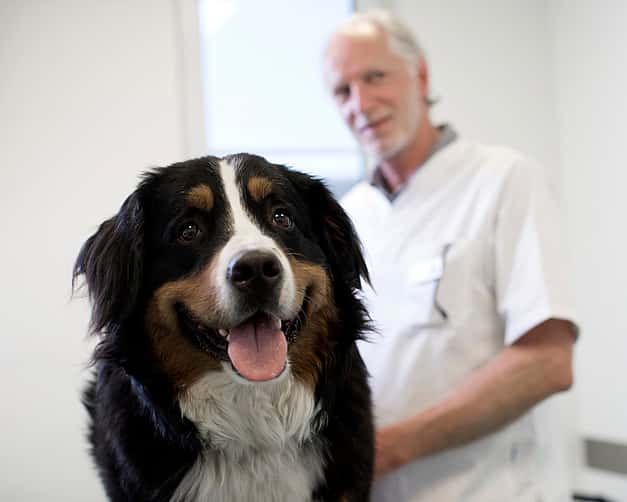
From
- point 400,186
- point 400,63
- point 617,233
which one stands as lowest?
point 617,233

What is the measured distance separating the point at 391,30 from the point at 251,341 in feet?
3.88

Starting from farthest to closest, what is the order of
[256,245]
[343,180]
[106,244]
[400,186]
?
[343,180], [400,186], [106,244], [256,245]

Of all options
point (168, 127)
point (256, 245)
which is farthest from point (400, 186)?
point (168, 127)

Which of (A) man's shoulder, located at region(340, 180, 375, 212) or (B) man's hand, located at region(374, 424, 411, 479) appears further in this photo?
(A) man's shoulder, located at region(340, 180, 375, 212)

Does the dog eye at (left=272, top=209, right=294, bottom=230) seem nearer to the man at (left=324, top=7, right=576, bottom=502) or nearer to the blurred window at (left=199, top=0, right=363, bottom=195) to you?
the man at (left=324, top=7, right=576, bottom=502)

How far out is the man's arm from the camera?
1561mm

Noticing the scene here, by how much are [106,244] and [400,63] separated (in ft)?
3.51


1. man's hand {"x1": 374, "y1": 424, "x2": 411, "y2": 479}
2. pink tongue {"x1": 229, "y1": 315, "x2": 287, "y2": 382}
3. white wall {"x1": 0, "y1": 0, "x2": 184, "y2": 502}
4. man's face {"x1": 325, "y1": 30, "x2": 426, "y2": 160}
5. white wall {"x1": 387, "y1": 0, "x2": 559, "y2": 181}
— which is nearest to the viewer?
pink tongue {"x1": 229, "y1": 315, "x2": 287, "y2": 382}

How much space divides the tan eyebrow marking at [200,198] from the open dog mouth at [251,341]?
6.8 inches

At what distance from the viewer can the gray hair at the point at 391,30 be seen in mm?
1988

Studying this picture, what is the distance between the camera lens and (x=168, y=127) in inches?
112

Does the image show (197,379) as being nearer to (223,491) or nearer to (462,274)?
(223,491)

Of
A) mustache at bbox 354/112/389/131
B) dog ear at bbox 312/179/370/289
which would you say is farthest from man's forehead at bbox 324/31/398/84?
dog ear at bbox 312/179/370/289

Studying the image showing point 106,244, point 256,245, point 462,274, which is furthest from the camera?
point 462,274
